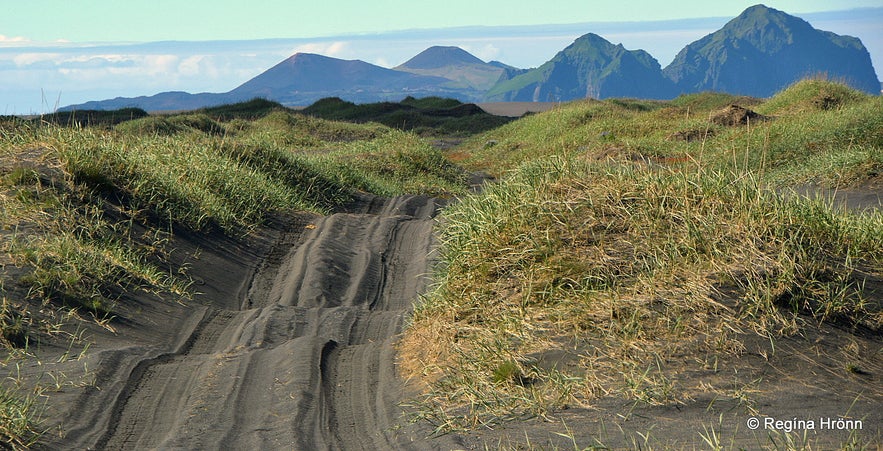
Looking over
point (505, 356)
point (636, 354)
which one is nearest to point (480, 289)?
point (505, 356)

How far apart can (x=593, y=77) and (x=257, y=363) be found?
17946 cm

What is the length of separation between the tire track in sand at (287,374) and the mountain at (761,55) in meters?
173

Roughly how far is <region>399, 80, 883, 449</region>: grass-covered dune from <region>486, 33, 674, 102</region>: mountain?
166329 mm

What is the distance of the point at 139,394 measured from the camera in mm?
4680

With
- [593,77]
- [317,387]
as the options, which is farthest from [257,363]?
[593,77]

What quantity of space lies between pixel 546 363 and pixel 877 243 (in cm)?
256

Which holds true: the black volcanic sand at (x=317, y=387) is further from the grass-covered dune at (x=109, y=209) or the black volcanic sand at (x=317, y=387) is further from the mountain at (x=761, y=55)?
the mountain at (x=761, y=55)

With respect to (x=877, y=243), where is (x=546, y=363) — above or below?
below

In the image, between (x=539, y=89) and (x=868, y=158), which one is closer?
(x=868, y=158)

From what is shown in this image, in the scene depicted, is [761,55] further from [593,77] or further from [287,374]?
[287,374]

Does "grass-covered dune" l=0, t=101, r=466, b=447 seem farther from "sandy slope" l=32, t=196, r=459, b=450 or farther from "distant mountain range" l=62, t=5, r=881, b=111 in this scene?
"distant mountain range" l=62, t=5, r=881, b=111

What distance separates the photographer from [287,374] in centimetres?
486

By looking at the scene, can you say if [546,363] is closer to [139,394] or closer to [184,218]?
[139,394]

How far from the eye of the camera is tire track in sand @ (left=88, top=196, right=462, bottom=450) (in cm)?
408
